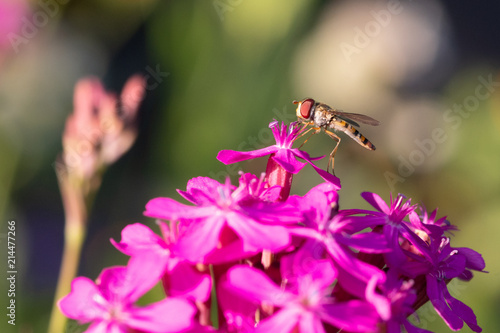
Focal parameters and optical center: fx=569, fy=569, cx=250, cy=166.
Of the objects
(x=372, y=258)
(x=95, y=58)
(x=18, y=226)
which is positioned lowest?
(x=372, y=258)

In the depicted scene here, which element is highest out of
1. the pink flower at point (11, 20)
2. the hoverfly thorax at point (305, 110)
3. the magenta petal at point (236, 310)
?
the pink flower at point (11, 20)

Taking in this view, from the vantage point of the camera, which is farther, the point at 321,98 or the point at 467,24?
the point at 467,24

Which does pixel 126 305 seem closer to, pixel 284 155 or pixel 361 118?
pixel 284 155

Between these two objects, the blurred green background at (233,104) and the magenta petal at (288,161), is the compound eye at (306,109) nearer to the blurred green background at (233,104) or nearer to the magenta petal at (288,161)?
the magenta petal at (288,161)

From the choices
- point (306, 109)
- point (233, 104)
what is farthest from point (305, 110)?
point (233, 104)

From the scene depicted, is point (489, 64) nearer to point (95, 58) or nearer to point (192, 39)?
point (192, 39)

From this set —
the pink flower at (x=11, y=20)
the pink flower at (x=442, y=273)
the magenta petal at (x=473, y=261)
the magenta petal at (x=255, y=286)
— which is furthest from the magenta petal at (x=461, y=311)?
the pink flower at (x=11, y=20)

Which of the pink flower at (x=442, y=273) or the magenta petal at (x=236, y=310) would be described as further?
the pink flower at (x=442, y=273)

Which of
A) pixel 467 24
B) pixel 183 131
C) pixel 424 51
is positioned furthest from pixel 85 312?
pixel 467 24
